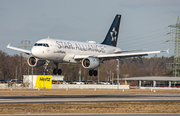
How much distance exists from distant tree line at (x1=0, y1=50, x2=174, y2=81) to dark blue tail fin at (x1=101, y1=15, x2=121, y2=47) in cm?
534

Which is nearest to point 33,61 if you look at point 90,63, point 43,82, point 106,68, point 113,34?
point 90,63

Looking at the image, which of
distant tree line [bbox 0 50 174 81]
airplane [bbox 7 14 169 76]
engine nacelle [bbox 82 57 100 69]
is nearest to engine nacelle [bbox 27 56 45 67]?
airplane [bbox 7 14 169 76]

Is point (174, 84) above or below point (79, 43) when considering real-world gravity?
below

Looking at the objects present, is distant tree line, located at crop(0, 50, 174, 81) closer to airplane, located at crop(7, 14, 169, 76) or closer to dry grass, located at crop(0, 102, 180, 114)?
airplane, located at crop(7, 14, 169, 76)

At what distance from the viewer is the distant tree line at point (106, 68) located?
84938 millimetres

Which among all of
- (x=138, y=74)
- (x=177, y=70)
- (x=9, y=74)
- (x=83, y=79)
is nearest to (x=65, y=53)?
(x=138, y=74)

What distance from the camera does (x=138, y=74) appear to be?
96.4 metres

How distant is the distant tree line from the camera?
84.9 meters

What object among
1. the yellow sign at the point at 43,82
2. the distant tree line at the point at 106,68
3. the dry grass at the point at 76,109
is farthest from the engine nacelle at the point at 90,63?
the yellow sign at the point at 43,82

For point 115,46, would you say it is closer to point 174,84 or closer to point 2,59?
point 174,84

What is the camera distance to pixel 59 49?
51.7 meters

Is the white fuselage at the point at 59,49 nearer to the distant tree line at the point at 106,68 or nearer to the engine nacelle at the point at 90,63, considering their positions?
the engine nacelle at the point at 90,63

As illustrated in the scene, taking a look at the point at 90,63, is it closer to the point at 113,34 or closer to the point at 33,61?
the point at 33,61

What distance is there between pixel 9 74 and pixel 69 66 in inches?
2759
